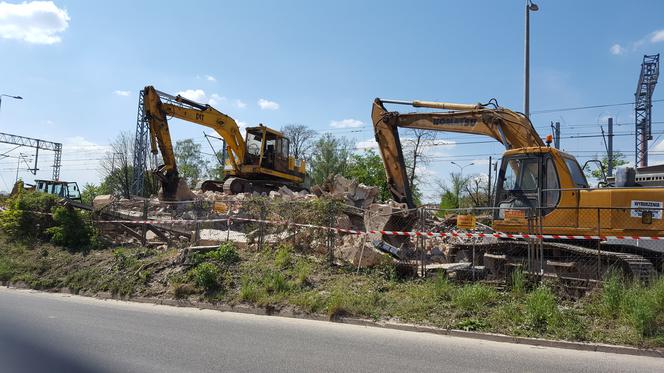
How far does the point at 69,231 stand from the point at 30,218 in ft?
7.09

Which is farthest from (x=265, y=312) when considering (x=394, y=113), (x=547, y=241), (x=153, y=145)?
(x=153, y=145)

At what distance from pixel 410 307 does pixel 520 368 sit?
3.12m

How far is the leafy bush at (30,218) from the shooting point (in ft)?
58.7

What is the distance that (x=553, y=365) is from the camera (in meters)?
6.67

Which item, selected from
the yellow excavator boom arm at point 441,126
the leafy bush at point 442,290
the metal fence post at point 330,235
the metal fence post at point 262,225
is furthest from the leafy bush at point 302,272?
the yellow excavator boom arm at point 441,126

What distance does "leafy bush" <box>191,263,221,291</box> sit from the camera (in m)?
11.8

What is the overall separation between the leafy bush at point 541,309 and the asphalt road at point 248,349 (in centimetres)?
75

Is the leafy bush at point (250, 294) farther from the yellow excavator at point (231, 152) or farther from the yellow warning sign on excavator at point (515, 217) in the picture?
the yellow excavator at point (231, 152)

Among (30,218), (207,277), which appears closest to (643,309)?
(207,277)

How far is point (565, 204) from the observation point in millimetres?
10445

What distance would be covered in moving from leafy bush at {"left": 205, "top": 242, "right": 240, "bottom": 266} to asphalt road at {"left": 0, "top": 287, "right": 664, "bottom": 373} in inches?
113

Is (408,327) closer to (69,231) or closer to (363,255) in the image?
(363,255)

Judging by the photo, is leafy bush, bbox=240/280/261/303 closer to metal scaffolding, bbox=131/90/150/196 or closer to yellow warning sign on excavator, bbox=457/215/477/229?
yellow warning sign on excavator, bbox=457/215/477/229

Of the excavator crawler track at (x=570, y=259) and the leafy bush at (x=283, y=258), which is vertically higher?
the excavator crawler track at (x=570, y=259)
